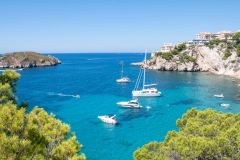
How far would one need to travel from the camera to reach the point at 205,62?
9425 cm

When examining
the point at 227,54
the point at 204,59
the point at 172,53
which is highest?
the point at 172,53

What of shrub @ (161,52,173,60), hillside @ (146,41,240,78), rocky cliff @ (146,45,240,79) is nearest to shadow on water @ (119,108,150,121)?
hillside @ (146,41,240,78)

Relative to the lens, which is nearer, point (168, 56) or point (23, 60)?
point (168, 56)

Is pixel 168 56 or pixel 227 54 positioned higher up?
pixel 227 54

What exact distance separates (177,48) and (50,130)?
321ft

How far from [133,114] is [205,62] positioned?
2582 inches

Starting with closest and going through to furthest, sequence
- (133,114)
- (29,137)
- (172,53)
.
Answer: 1. (29,137)
2. (133,114)
3. (172,53)

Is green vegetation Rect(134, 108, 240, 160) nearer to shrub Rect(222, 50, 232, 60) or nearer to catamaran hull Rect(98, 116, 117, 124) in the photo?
catamaran hull Rect(98, 116, 117, 124)

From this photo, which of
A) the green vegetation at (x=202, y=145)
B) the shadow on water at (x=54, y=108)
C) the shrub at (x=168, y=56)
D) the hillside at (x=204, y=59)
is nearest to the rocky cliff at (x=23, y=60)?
the hillside at (x=204, y=59)

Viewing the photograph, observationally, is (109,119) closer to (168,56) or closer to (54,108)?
(54,108)

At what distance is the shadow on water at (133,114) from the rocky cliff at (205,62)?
176 ft

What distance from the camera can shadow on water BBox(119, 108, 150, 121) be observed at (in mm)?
38344

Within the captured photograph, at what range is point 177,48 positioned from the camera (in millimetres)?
100688

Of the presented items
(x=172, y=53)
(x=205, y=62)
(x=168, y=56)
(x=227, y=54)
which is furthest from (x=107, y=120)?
(x=205, y=62)
